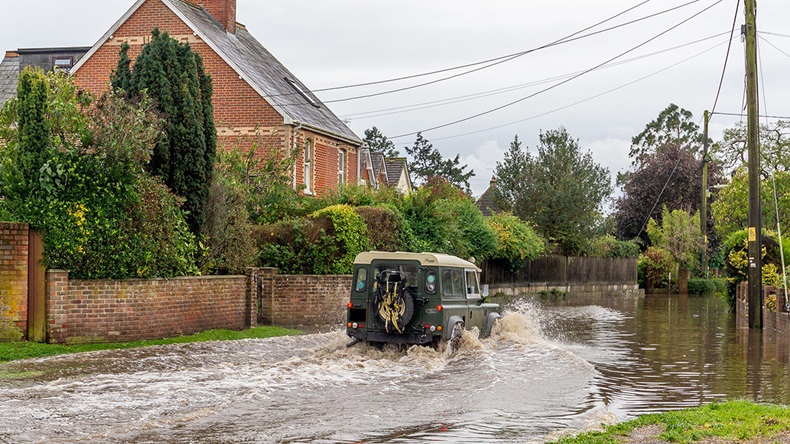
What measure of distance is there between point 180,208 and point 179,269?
1836mm

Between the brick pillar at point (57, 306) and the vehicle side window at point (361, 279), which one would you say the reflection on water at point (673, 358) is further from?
the brick pillar at point (57, 306)

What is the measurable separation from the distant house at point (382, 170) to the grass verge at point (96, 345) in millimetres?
29649

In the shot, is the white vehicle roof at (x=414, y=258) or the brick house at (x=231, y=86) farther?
the brick house at (x=231, y=86)

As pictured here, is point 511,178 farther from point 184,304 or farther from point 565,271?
Result: point 184,304

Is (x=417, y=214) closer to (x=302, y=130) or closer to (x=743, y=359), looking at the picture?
(x=302, y=130)

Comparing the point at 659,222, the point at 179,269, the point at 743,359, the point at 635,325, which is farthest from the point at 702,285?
the point at 179,269

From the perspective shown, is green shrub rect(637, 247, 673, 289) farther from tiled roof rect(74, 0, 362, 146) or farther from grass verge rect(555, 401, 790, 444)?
→ grass verge rect(555, 401, 790, 444)

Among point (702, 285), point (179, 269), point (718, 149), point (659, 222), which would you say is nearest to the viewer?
point (179, 269)

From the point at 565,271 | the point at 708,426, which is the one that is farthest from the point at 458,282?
the point at 565,271

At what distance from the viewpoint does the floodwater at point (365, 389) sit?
10.6 meters

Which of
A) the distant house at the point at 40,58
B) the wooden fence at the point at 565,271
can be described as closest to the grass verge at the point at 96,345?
the wooden fence at the point at 565,271

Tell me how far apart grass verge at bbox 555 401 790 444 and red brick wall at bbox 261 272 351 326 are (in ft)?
46.7

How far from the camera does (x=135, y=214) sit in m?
19.1

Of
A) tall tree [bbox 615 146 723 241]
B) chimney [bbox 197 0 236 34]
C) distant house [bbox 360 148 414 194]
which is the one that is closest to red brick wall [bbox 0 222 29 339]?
chimney [bbox 197 0 236 34]
